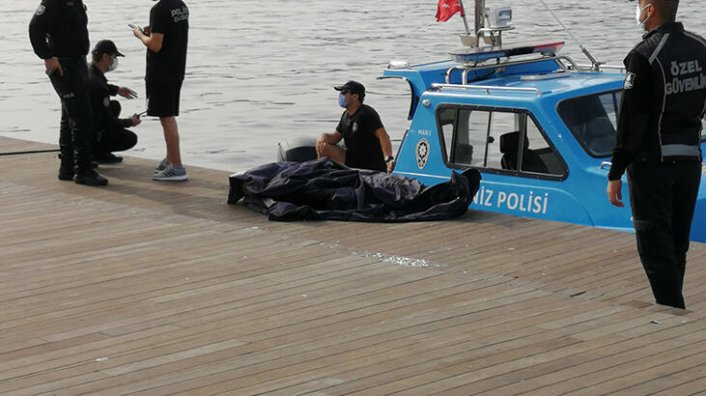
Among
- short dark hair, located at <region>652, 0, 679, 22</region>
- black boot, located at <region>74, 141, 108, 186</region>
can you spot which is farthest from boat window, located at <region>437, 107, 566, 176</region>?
short dark hair, located at <region>652, 0, 679, 22</region>

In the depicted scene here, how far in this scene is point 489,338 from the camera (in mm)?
6344

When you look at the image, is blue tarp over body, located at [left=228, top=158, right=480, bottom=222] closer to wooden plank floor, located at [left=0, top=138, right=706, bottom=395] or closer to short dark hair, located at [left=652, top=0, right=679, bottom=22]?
wooden plank floor, located at [left=0, top=138, right=706, bottom=395]

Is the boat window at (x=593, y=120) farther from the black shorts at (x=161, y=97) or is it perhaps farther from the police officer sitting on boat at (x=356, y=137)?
the black shorts at (x=161, y=97)

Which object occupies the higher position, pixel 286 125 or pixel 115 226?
pixel 115 226

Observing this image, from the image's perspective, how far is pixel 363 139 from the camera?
11.8 metres

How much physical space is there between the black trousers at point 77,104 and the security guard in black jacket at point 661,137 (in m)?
5.41

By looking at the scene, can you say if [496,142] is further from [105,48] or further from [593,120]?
[105,48]

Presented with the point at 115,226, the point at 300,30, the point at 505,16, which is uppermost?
the point at 505,16

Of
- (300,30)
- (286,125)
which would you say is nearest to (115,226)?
(286,125)

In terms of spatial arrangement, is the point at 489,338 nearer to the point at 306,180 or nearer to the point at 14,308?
the point at 14,308

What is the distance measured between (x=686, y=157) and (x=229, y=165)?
12.0 metres

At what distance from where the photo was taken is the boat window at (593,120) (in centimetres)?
1040

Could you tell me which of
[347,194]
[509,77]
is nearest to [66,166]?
[347,194]

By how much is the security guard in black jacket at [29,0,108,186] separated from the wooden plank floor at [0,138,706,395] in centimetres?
97
